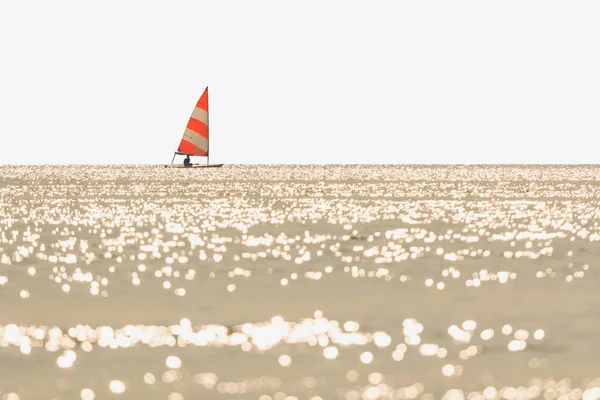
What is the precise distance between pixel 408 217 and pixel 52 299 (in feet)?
149

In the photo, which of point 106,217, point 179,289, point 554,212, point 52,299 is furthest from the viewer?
point 554,212

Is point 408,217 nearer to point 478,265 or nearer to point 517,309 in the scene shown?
point 478,265

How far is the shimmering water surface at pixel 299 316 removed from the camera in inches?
681

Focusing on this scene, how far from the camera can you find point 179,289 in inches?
1183

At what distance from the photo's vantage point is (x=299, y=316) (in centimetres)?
2456

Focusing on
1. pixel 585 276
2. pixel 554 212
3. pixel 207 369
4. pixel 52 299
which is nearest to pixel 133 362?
pixel 207 369
